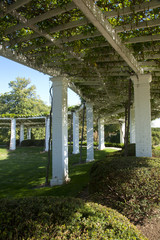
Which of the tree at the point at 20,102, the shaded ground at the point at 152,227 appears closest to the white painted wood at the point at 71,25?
the shaded ground at the point at 152,227

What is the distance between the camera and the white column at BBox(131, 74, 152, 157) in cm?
→ 570

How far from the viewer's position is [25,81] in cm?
3700

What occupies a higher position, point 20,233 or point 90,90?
point 90,90

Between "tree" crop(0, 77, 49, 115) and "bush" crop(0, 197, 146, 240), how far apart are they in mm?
30568

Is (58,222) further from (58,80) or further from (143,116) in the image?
(58,80)

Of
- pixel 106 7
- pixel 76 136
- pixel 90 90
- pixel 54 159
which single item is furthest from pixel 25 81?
pixel 106 7

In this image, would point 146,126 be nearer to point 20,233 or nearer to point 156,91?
point 156,91

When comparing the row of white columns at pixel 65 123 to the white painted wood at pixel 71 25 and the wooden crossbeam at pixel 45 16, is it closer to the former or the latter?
the white painted wood at pixel 71 25

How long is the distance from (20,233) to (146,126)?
16.3 feet

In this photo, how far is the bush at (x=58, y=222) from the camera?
1.56 metres

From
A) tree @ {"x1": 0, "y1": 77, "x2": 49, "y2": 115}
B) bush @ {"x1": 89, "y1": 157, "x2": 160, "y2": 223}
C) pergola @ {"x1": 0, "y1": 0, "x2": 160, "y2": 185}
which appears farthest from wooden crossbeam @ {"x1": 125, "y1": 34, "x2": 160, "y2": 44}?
tree @ {"x1": 0, "y1": 77, "x2": 49, "y2": 115}

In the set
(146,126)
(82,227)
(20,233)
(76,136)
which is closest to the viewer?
(20,233)

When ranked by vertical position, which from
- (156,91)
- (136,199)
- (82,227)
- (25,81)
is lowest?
(136,199)

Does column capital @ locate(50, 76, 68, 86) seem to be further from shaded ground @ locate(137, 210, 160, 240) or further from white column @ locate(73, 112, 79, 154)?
white column @ locate(73, 112, 79, 154)
